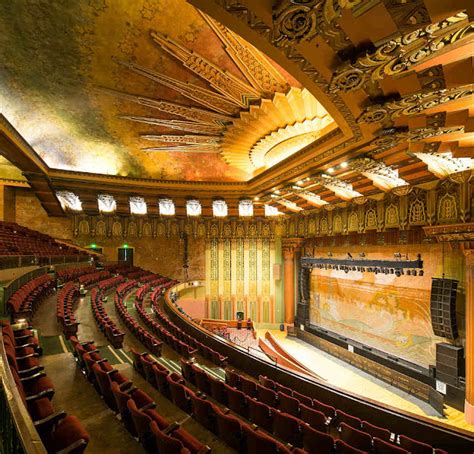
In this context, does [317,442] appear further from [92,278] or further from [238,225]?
[238,225]

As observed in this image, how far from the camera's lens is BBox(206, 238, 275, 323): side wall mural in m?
13.7

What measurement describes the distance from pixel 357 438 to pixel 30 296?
19.3 ft

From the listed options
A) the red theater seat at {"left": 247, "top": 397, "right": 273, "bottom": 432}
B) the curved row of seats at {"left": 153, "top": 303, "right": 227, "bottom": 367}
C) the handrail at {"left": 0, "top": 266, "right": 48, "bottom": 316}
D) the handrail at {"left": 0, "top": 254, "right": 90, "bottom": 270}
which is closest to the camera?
the red theater seat at {"left": 247, "top": 397, "right": 273, "bottom": 432}

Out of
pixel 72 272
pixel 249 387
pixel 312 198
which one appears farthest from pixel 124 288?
pixel 312 198

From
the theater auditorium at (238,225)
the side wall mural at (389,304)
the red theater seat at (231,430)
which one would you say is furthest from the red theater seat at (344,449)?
the side wall mural at (389,304)

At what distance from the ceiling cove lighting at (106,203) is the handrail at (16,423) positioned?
11.5 metres

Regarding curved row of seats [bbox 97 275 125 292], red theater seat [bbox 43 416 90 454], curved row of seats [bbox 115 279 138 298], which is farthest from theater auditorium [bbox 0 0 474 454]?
→ curved row of seats [bbox 97 275 125 292]

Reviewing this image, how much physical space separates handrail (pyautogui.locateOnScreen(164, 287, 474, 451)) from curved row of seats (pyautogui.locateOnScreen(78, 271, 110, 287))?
530 cm

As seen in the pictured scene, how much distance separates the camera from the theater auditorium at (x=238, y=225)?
2.70 m

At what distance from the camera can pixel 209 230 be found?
1394 cm

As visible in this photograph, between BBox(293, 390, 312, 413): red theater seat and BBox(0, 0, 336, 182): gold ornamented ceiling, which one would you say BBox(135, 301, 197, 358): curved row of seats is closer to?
BBox(293, 390, 312, 413): red theater seat

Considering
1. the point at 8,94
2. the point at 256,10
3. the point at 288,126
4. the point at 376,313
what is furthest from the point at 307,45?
the point at 376,313

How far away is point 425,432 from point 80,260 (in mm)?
11286

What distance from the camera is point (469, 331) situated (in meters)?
6.27
